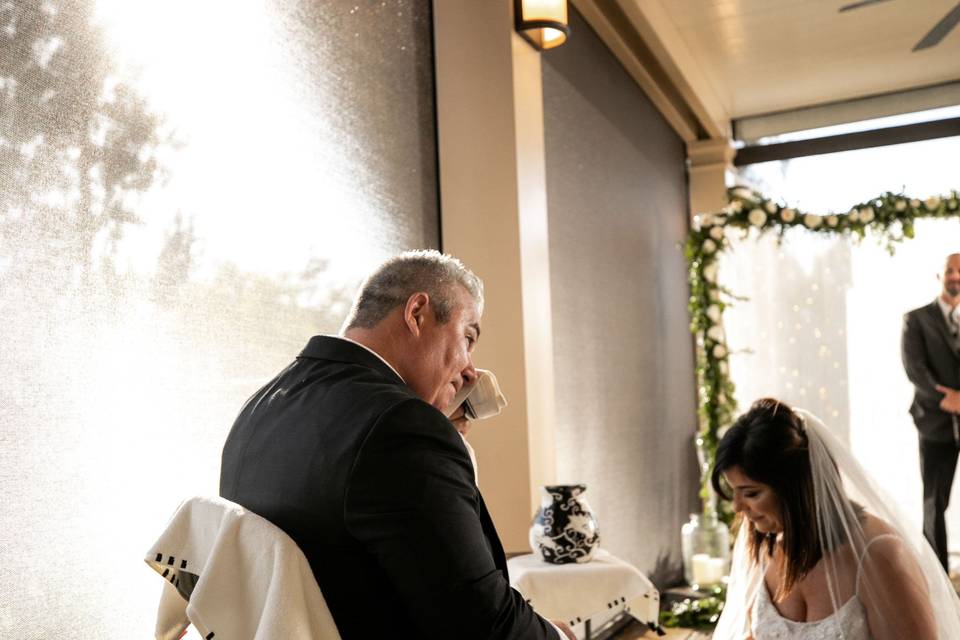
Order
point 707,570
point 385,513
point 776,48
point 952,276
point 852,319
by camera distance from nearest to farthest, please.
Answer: point 385,513, point 707,570, point 952,276, point 776,48, point 852,319

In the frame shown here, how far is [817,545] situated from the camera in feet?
7.30

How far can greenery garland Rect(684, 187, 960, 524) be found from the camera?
572cm

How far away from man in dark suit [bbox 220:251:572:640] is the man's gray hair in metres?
0.13

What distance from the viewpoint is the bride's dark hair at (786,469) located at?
2.23m

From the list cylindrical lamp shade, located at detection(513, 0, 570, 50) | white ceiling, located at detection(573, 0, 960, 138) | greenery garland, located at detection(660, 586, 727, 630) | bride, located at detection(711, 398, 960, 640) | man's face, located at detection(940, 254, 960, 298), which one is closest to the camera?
bride, located at detection(711, 398, 960, 640)

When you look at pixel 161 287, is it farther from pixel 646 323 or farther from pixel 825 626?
pixel 646 323

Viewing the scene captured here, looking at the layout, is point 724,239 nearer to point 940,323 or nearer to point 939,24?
point 940,323

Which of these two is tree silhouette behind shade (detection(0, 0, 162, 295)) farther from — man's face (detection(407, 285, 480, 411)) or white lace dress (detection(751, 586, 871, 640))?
white lace dress (detection(751, 586, 871, 640))

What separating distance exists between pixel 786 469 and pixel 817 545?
18cm

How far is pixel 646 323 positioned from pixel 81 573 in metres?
4.15

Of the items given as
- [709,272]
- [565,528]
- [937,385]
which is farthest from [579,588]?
[937,385]

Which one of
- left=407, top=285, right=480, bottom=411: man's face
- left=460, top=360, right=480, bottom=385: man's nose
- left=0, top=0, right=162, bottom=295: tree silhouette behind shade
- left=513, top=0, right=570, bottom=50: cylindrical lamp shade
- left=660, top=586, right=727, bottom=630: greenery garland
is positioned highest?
left=513, top=0, right=570, bottom=50: cylindrical lamp shade

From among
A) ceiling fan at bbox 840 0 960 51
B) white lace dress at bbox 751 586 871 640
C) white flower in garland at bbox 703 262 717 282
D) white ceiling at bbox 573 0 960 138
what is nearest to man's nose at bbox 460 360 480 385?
white lace dress at bbox 751 586 871 640

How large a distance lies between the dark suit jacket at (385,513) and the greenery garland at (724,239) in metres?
4.46
